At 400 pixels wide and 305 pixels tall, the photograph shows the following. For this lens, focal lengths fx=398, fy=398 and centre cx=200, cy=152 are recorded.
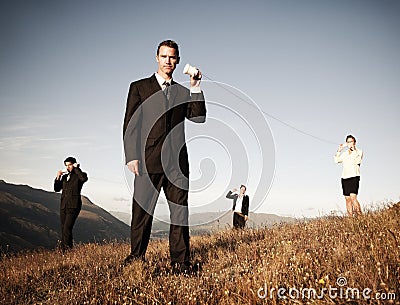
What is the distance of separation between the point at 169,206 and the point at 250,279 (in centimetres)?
179

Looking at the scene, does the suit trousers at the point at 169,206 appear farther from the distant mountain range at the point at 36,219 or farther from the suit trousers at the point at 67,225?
the distant mountain range at the point at 36,219

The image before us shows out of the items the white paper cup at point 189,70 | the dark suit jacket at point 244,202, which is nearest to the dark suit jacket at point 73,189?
the white paper cup at point 189,70

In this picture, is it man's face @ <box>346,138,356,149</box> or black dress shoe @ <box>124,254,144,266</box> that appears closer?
black dress shoe @ <box>124,254,144,266</box>

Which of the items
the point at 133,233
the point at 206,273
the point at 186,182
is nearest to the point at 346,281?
the point at 206,273

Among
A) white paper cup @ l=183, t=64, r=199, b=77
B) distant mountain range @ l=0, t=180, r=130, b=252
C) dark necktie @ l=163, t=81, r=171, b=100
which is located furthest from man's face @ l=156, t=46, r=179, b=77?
distant mountain range @ l=0, t=180, r=130, b=252

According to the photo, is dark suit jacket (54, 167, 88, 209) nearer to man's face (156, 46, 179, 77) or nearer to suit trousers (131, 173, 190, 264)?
suit trousers (131, 173, 190, 264)

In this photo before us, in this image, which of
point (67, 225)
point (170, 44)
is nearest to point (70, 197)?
point (67, 225)

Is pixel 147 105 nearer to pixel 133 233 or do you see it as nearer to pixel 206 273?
pixel 133 233

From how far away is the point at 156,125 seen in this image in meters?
5.47

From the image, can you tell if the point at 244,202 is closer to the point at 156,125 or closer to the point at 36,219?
the point at 156,125

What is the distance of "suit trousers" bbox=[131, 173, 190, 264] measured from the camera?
219 inches

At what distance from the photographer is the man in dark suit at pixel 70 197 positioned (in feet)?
37.3

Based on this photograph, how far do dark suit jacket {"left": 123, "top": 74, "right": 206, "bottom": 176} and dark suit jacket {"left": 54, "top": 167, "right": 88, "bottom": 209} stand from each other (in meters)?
6.54

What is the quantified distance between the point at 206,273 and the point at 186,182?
1259mm
